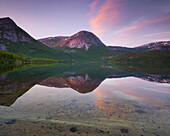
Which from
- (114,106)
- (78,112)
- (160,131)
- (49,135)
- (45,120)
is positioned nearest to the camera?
(49,135)

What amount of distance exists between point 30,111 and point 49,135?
4287mm

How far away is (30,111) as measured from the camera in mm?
9797

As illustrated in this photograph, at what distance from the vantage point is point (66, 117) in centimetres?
877

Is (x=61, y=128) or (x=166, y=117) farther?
(x=166, y=117)

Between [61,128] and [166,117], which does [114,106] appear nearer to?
[166,117]

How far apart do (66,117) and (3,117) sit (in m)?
4.81

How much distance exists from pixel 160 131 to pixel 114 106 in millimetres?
4444

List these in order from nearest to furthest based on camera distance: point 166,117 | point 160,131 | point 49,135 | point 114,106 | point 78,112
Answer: point 49,135, point 160,131, point 166,117, point 78,112, point 114,106

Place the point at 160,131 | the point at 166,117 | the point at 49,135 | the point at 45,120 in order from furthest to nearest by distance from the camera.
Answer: the point at 166,117 < the point at 45,120 < the point at 160,131 < the point at 49,135

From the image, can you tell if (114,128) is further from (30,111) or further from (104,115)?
(30,111)

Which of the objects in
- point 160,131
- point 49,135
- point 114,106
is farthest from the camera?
point 114,106

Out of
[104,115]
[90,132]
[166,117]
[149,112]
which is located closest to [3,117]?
[90,132]

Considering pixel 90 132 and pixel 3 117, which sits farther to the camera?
pixel 3 117

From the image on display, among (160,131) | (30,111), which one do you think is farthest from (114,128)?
(30,111)
